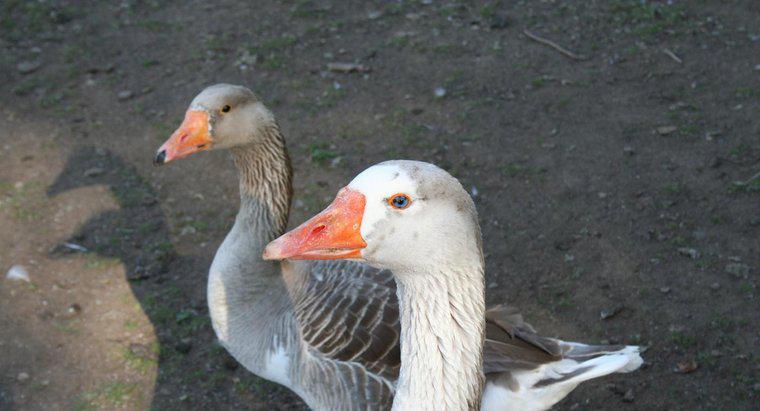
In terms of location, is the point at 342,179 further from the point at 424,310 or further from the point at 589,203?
the point at 424,310

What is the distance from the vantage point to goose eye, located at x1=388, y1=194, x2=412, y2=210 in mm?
2137

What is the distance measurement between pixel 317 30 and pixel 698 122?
3.13 meters

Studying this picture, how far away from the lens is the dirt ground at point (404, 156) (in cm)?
408

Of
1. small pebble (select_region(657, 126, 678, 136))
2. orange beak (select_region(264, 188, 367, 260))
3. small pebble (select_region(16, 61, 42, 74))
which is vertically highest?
orange beak (select_region(264, 188, 367, 260))

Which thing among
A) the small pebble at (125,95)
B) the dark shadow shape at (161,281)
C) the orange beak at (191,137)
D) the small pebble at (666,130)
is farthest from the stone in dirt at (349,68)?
the orange beak at (191,137)

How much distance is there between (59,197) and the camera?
5230mm

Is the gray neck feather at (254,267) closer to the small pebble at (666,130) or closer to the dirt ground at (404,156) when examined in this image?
the dirt ground at (404,156)

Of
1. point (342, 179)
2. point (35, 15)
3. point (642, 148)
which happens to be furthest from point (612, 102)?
point (35, 15)

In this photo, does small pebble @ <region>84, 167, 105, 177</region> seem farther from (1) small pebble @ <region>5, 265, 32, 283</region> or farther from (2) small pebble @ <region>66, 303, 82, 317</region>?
(2) small pebble @ <region>66, 303, 82, 317</region>

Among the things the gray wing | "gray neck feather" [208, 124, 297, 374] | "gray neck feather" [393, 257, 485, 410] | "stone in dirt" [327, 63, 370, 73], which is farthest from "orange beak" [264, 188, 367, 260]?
"stone in dirt" [327, 63, 370, 73]

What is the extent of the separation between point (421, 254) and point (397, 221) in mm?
114

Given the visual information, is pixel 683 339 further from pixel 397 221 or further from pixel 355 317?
pixel 397 221

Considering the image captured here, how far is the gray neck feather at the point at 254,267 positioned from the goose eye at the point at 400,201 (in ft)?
5.43

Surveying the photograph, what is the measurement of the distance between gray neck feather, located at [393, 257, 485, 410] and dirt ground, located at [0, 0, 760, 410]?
65.6 inches
